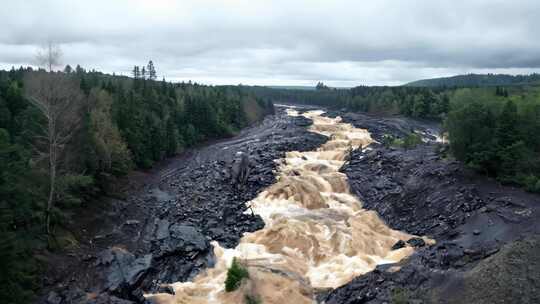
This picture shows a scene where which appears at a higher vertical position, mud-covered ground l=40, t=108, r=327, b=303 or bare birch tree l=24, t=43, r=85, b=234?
bare birch tree l=24, t=43, r=85, b=234

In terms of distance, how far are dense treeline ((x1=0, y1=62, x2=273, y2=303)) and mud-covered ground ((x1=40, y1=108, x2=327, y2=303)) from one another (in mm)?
1971

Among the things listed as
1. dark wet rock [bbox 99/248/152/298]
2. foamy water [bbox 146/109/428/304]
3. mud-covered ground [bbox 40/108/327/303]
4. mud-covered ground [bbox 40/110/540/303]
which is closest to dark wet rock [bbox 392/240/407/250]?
foamy water [bbox 146/109/428/304]

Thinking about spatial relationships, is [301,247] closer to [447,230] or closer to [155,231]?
[447,230]

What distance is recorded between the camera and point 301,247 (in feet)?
101

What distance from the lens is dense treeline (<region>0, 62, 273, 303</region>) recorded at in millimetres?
21734

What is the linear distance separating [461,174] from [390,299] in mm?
22148

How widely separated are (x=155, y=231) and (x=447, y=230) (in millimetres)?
22885

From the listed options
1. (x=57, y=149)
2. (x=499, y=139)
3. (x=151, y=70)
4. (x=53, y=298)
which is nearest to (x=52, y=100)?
(x=57, y=149)

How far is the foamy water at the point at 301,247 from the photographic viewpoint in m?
24.6

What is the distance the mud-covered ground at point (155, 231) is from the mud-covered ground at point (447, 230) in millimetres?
10520

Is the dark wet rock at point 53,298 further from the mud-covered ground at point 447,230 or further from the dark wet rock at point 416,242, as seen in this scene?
the dark wet rock at point 416,242

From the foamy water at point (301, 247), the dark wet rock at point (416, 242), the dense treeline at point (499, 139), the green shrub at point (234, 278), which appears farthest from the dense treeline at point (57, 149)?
the dense treeline at point (499, 139)

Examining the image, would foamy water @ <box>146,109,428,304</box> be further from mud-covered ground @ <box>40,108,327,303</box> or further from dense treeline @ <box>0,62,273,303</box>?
dense treeline @ <box>0,62,273,303</box>

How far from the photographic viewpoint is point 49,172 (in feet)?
97.5
